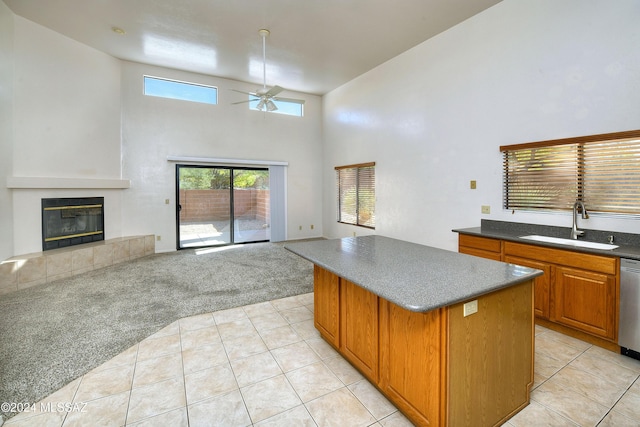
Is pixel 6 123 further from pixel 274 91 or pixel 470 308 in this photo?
pixel 470 308

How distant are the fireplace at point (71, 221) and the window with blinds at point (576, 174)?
649 cm

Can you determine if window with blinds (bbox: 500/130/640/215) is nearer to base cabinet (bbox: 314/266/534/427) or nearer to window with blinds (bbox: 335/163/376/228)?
base cabinet (bbox: 314/266/534/427)

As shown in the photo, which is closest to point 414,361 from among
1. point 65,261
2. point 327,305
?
point 327,305

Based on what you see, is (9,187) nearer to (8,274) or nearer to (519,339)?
(8,274)

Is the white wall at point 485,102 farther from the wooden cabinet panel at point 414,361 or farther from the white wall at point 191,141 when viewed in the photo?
the wooden cabinet panel at point 414,361

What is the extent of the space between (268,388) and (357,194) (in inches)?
190

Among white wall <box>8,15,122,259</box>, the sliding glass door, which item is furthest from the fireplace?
the sliding glass door

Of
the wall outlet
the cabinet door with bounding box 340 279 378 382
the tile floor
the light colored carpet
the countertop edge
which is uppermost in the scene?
the countertop edge

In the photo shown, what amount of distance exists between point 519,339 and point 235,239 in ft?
20.3

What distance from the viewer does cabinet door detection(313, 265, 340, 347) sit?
227 centimetres

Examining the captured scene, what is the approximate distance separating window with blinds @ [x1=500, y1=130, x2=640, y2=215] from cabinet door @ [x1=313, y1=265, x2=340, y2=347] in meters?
2.55

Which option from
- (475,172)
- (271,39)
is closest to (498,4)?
(475,172)

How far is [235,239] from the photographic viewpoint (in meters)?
6.98

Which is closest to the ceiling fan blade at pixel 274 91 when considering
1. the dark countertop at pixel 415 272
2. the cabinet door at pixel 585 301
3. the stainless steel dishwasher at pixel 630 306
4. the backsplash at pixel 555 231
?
the dark countertop at pixel 415 272
